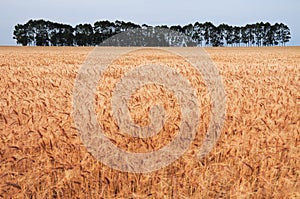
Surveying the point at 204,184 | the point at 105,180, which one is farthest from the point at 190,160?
the point at 105,180

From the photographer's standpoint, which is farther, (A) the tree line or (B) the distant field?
(A) the tree line

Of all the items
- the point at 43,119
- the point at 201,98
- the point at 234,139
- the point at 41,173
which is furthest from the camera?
the point at 201,98

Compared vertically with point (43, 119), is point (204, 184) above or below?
below

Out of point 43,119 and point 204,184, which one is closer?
point 204,184

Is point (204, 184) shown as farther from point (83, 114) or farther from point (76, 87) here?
point (76, 87)

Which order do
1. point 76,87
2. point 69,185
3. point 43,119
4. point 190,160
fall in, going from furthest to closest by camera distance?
1. point 76,87
2. point 43,119
3. point 190,160
4. point 69,185

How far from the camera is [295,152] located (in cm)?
394

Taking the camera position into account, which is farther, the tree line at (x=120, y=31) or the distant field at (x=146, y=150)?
the tree line at (x=120, y=31)

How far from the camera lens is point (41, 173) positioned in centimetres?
337

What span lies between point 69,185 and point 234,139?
6.61 feet

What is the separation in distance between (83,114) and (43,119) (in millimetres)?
552

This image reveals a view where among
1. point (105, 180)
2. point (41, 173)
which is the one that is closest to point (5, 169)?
point (41, 173)

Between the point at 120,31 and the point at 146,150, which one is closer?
the point at 146,150

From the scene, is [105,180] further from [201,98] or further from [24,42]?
[24,42]
